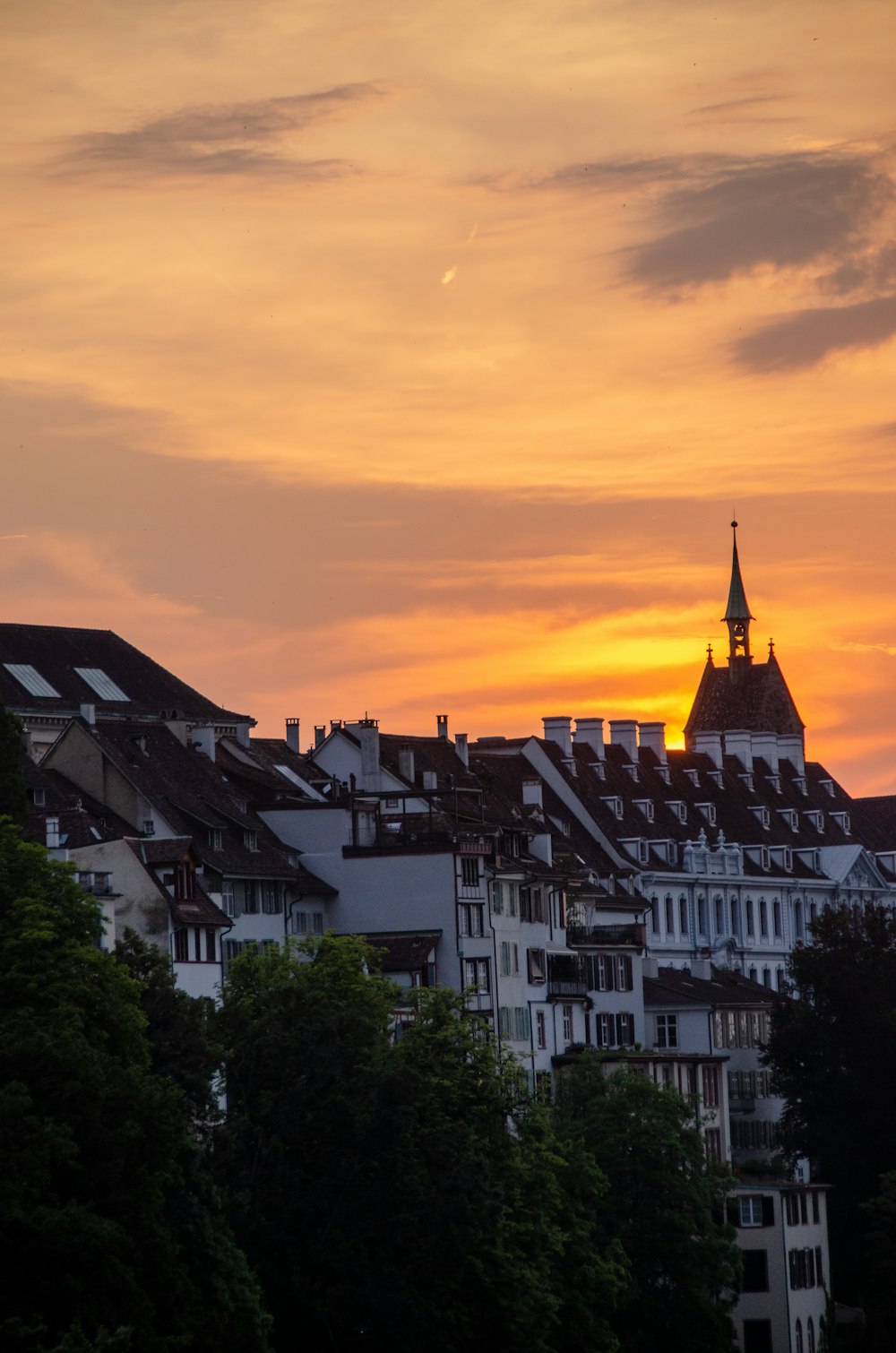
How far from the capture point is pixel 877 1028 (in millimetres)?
159500

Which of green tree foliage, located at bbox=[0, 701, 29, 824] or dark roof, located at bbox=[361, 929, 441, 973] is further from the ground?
green tree foliage, located at bbox=[0, 701, 29, 824]

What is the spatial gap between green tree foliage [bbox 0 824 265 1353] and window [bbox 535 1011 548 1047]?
55.6 metres

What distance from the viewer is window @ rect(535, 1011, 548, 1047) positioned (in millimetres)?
145188

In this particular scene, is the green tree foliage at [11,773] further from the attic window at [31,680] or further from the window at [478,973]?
the attic window at [31,680]

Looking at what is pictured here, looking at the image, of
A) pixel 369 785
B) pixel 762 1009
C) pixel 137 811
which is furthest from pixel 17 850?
pixel 762 1009

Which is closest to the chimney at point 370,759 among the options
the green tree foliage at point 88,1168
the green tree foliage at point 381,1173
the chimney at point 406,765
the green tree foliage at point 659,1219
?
the chimney at point 406,765

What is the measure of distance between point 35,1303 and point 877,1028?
86.2 m

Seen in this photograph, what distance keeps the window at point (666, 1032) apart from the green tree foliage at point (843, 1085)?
5.08 m

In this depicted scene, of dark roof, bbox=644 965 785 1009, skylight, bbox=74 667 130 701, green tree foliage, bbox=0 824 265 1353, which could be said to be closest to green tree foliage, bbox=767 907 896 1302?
dark roof, bbox=644 965 785 1009

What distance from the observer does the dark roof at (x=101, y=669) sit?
157750 mm

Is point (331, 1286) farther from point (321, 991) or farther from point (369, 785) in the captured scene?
point (369, 785)

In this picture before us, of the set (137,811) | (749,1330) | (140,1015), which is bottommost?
(749,1330)

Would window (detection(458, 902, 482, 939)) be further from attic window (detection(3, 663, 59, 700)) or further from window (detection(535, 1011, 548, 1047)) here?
attic window (detection(3, 663, 59, 700))

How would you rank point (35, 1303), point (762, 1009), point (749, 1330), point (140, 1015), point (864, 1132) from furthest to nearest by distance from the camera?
1. point (762, 1009)
2. point (864, 1132)
3. point (749, 1330)
4. point (140, 1015)
5. point (35, 1303)
